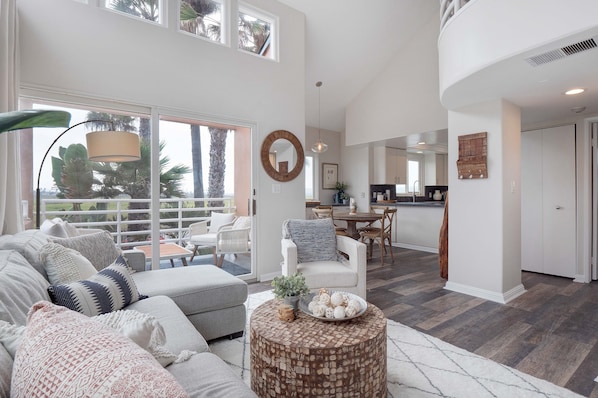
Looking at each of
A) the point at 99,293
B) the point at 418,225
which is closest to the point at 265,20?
the point at 99,293

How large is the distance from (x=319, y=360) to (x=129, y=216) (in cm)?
289

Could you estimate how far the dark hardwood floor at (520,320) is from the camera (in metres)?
2.13

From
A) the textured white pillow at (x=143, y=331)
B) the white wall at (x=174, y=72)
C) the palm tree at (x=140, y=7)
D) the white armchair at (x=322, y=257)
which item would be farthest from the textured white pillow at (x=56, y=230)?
the palm tree at (x=140, y=7)

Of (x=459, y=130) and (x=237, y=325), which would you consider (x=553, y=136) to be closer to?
(x=459, y=130)

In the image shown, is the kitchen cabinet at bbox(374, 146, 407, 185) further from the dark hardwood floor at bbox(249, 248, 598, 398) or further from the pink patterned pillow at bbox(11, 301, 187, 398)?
the pink patterned pillow at bbox(11, 301, 187, 398)

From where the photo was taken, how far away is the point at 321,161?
7.64 metres

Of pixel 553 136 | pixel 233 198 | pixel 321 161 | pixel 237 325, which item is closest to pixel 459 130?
pixel 553 136

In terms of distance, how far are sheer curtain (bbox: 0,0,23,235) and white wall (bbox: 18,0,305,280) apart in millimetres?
280

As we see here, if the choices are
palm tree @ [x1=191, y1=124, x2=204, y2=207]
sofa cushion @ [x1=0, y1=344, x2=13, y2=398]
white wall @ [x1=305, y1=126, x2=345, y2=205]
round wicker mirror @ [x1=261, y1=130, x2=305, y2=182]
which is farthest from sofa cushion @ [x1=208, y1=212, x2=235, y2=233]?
white wall @ [x1=305, y1=126, x2=345, y2=205]

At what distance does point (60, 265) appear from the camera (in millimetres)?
1800

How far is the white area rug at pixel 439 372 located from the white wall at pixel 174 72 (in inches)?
79.8

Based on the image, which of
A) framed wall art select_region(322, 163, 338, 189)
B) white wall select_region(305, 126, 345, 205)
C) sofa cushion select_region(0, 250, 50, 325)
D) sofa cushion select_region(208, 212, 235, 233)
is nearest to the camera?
sofa cushion select_region(0, 250, 50, 325)

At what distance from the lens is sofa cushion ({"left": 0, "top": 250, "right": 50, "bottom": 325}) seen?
1162 millimetres

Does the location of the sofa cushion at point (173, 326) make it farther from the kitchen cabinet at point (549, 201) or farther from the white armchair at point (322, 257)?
the kitchen cabinet at point (549, 201)
